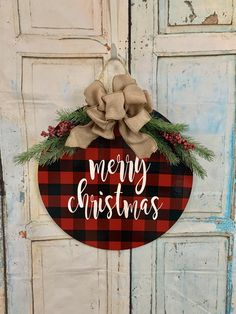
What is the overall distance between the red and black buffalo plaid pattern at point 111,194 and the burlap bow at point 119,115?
41 mm

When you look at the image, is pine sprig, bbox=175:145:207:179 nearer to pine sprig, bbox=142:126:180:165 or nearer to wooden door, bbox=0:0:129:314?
pine sprig, bbox=142:126:180:165

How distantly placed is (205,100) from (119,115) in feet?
0.60

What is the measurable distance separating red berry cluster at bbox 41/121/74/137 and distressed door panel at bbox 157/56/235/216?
177 millimetres

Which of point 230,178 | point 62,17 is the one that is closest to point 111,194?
point 230,178

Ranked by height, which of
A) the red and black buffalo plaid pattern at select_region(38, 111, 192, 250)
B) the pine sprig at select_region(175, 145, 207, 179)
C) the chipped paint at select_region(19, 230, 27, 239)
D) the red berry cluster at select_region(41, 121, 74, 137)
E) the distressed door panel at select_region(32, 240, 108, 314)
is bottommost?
the distressed door panel at select_region(32, 240, 108, 314)

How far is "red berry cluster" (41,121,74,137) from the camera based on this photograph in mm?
844

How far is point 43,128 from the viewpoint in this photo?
2.83ft

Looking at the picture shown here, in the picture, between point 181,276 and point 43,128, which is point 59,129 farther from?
point 181,276

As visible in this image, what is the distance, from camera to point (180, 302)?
0.94 metres

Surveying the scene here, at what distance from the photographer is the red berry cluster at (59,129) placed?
84cm

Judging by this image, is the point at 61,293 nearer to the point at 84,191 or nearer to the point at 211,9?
the point at 84,191

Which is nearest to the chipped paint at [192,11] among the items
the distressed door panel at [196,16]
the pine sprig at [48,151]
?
the distressed door panel at [196,16]

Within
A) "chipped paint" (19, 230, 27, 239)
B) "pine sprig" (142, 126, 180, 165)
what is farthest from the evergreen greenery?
"chipped paint" (19, 230, 27, 239)

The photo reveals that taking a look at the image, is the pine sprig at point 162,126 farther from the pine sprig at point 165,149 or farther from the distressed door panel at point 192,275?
the distressed door panel at point 192,275
